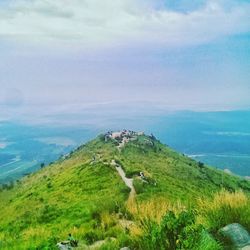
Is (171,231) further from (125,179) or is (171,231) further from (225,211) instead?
(125,179)

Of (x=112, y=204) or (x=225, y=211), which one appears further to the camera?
(x=112, y=204)

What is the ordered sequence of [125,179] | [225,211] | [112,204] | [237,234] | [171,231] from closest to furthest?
[171,231]
[237,234]
[225,211]
[112,204]
[125,179]

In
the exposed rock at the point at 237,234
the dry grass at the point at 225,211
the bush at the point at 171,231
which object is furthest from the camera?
the dry grass at the point at 225,211

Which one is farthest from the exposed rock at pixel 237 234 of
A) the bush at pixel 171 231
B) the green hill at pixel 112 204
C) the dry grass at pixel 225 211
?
the bush at pixel 171 231

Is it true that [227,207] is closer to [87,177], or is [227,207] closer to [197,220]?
[197,220]

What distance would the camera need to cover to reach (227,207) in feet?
49.0

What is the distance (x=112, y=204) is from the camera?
2406 cm

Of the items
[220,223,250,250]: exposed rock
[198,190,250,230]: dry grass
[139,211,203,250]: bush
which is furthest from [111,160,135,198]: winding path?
[139,211,203,250]: bush

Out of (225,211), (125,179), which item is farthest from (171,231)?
(125,179)

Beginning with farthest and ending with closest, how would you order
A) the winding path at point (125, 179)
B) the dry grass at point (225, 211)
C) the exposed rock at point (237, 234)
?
the winding path at point (125, 179), the dry grass at point (225, 211), the exposed rock at point (237, 234)

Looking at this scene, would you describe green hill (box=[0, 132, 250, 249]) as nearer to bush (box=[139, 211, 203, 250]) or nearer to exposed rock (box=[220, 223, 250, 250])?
exposed rock (box=[220, 223, 250, 250])

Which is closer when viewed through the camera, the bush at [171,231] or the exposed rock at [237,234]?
the bush at [171,231]

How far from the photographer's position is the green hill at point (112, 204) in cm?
1502

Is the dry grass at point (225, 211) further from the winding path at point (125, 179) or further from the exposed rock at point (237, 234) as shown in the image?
the winding path at point (125, 179)
